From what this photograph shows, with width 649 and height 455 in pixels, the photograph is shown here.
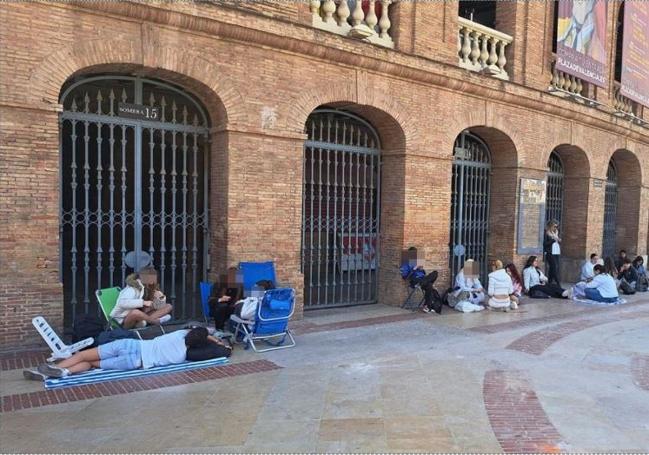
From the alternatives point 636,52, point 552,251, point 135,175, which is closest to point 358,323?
point 135,175

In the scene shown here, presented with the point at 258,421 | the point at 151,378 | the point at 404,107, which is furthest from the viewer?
the point at 404,107

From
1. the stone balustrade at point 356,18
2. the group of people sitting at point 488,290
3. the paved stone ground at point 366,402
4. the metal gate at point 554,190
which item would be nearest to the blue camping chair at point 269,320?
the paved stone ground at point 366,402

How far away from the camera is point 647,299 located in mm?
14305

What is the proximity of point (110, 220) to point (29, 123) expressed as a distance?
185 cm

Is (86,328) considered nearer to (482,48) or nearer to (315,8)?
(315,8)

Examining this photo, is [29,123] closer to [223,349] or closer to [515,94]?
[223,349]

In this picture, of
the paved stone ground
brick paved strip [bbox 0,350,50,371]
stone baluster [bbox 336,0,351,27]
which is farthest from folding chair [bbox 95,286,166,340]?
stone baluster [bbox 336,0,351,27]

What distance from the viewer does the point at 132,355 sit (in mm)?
6715

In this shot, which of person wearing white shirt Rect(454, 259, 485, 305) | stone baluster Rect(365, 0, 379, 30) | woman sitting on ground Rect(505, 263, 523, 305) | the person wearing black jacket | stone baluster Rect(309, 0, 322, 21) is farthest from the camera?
the person wearing black jacket

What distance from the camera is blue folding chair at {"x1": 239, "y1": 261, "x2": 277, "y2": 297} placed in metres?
9.14

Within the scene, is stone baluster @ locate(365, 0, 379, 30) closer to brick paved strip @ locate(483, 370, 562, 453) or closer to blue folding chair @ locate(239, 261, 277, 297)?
blue folding chair @ locate(239, 261, 277, 297)

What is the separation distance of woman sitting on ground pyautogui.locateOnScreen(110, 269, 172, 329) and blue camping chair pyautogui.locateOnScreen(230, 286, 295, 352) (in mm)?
1061

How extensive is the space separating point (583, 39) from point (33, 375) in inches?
603

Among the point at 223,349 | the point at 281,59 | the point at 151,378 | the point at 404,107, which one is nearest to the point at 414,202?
the point at 404,107
